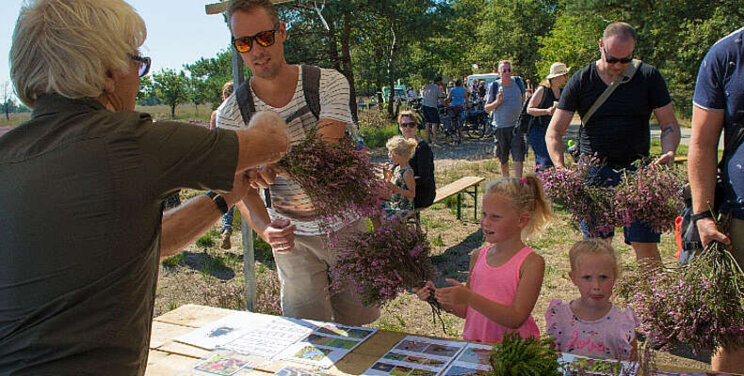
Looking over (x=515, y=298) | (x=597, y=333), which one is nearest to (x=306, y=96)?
(x=515, y=298)

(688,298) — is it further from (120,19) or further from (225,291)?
(225,291)

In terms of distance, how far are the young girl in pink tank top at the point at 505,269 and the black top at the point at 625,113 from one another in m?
1.08

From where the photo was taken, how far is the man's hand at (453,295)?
2.31m

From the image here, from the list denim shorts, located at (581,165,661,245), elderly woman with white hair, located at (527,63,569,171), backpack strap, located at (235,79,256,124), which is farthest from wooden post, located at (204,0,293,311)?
elderly woman with white hair, located at (527,63,569,171)

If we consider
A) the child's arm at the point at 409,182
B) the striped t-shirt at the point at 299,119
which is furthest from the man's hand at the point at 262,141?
the child's arm at the point at 409,182

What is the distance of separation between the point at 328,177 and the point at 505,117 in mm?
6974

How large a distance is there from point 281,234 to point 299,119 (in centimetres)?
53

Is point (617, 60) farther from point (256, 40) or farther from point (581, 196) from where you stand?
point (256, 40)

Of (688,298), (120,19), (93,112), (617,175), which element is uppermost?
(120,19)

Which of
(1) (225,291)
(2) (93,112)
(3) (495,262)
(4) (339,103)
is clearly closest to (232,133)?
(2) (93,112)

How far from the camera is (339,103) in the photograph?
258 centimetres

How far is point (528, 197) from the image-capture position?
2.76 meters

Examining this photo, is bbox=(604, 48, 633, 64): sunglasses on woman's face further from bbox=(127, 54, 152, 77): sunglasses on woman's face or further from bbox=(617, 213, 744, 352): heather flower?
bbox=(127, 54, 152, 77): sunglasses on woman's face

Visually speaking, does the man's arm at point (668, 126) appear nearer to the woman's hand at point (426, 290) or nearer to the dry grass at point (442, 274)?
the dry grass at point (442, 274)
